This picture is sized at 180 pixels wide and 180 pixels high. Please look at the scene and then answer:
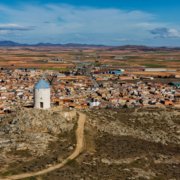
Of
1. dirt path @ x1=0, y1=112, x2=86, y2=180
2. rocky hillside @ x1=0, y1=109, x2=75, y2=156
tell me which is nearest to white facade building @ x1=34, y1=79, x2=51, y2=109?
rocky hillside @ x1=0, y1=109, x2=75, y2=156

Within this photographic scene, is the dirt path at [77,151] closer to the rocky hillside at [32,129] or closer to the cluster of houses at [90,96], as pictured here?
the rocky hillside at [32,129]

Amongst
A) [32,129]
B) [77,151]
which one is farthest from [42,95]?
[77,151]

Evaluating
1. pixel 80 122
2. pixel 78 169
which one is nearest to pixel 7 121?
pixel 80 122

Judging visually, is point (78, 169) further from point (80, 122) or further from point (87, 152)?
point (80, 122)

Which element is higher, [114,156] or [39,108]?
[39,108]

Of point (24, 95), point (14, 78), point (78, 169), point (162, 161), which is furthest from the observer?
point (14, 78)

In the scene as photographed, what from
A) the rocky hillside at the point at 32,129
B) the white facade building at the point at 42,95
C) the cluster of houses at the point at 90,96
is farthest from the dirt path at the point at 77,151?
the cluster of houses at the point at 90,96

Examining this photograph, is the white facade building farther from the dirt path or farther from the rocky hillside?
the dirt path

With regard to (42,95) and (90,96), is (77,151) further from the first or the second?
(90,96)
